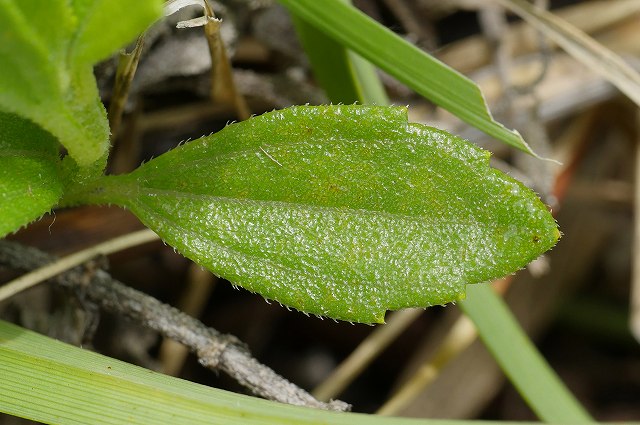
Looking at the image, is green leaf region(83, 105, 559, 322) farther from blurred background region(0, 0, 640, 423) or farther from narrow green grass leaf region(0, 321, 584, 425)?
blurred background region(0, 0, 640, 423)

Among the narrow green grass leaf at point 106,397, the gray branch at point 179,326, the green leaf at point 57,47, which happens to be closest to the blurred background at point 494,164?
the gray branch at point 179,326

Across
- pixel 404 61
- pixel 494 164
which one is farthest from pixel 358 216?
pixel 494 164

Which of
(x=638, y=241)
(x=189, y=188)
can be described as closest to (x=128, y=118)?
(x=189, y=188)

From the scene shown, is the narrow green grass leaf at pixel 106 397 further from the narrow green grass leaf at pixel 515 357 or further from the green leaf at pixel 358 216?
the narrow green grass leaf at pixel 515 357

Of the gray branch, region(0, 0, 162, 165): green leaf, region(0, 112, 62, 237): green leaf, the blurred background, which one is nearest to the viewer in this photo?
region(0, 0, 162, 165): green leaf

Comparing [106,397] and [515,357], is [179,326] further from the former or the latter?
[515,357]

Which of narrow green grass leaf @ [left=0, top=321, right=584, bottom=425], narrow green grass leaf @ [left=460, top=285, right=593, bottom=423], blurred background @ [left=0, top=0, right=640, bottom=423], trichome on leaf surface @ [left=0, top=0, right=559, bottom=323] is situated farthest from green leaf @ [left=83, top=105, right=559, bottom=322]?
blurred background @ [left=0, top=0, right=640, bottom=423]
